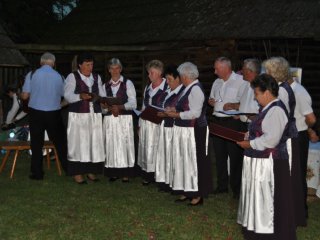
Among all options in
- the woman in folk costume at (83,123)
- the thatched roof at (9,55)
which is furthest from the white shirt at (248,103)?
the thatched roof at (9,55)

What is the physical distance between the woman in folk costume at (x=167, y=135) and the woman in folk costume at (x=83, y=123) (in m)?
1.07

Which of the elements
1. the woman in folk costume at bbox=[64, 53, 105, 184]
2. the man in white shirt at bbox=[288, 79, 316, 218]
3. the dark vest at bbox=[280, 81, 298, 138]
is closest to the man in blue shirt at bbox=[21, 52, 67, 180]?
the woman in folk costume at bbox=[64, 53, 105, 184]

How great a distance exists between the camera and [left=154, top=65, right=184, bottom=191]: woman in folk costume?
24.6 feet

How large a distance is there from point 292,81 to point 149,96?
2622 millimetres

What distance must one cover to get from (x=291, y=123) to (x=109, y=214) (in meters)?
2.32

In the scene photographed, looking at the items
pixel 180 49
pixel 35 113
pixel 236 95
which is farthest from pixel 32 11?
pixel 236 95

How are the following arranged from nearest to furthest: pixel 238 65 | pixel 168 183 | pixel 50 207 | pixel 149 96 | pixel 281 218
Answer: pixel 281 218 → pixel 50 207 → pixel 168 183 → pixel 149 96 → pixel 238 65

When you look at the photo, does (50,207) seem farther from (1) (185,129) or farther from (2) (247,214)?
(2) (247,214)

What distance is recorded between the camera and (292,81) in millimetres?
6273

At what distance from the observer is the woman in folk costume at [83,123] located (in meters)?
8.34

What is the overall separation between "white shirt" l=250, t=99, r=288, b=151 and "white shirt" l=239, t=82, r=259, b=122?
1.67m

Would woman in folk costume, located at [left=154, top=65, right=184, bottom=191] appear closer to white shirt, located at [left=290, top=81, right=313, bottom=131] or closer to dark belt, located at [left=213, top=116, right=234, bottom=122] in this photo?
dark belt, located at [left=213, top=116, right=234, bottom=122]

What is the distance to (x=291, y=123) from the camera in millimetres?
5660

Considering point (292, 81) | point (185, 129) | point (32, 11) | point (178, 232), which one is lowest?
point (178, 232)
